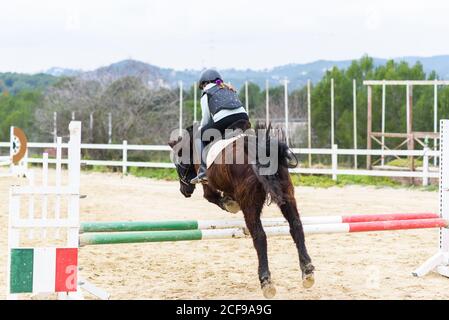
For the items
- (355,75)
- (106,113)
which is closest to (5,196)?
(106,113)

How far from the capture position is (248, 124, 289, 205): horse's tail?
4.93m

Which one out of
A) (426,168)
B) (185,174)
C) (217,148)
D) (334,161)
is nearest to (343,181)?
(334,161)

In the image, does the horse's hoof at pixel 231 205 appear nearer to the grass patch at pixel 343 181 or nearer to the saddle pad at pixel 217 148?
the saddle pad at pixel 217 148

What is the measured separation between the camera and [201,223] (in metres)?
5.75

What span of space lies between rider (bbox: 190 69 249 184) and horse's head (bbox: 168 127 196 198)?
0.39 metres

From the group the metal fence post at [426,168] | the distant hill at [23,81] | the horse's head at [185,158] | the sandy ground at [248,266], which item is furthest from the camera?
the distant hill at [23,81]

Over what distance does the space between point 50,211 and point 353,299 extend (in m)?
7.85

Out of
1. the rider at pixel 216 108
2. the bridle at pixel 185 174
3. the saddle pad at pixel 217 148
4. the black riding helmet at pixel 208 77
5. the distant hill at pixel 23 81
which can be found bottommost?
the bridle at pixel 185 174

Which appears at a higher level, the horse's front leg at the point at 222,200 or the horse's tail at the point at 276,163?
the horse's tail at the point at 276,163

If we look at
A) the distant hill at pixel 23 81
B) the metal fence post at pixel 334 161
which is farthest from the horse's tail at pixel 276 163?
the distant hill at pixel 23 81

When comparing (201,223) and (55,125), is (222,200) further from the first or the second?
(55,125)

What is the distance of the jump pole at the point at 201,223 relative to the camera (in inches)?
205

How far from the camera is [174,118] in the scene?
3306 cm
